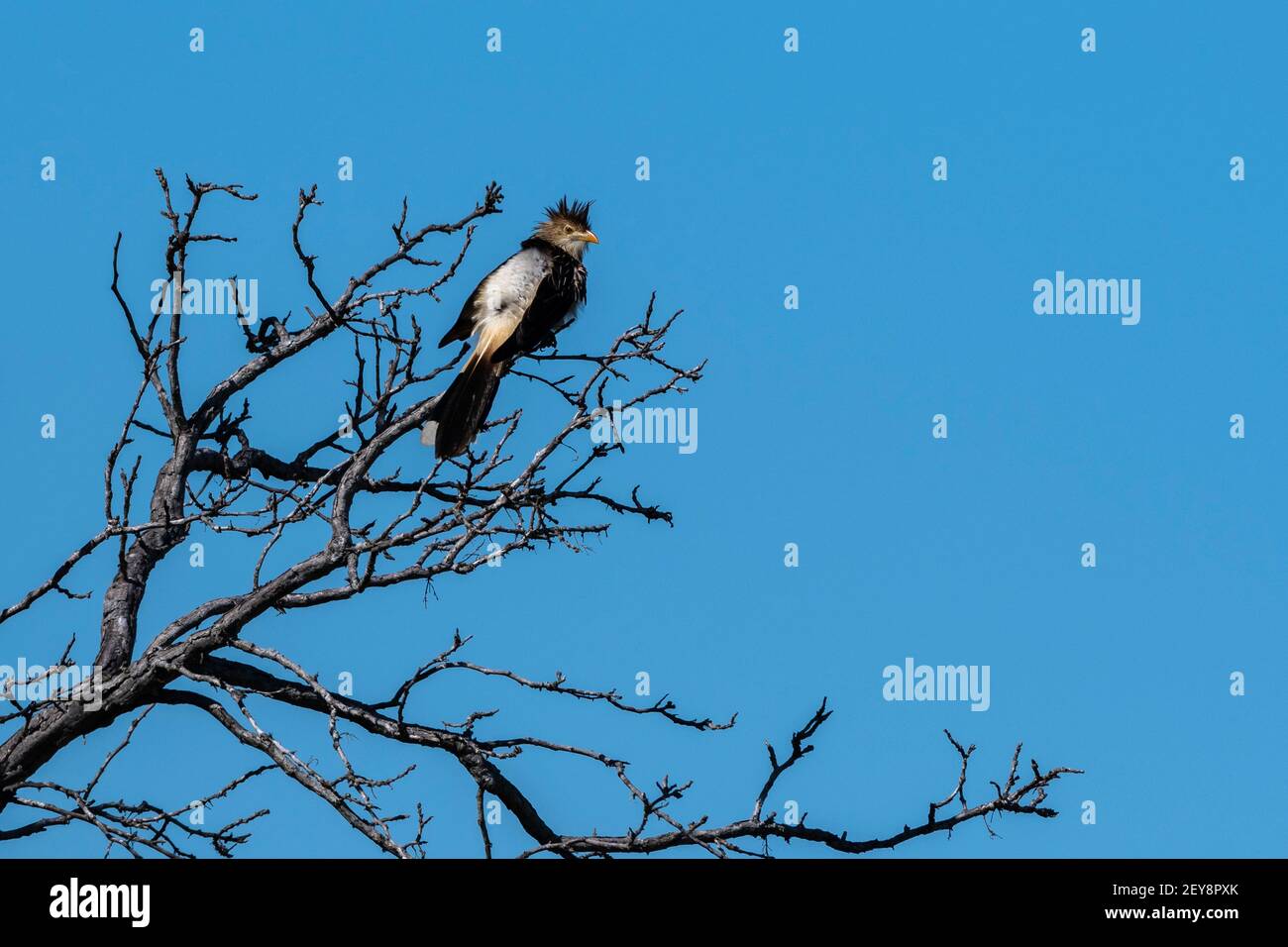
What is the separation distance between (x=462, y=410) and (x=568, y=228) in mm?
3006

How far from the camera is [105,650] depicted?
7.96 m

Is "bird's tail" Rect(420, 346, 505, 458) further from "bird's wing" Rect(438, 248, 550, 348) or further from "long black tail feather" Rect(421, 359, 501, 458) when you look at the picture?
"bird's wing" Rect(438, 248, 550, 348)

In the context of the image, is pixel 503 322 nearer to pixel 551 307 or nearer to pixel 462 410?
pixel 551 307

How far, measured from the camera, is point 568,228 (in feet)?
37.5

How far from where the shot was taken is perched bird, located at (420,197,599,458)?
8727mm

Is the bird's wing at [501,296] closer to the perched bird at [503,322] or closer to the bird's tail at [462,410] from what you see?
the perched bird at [503,322]
